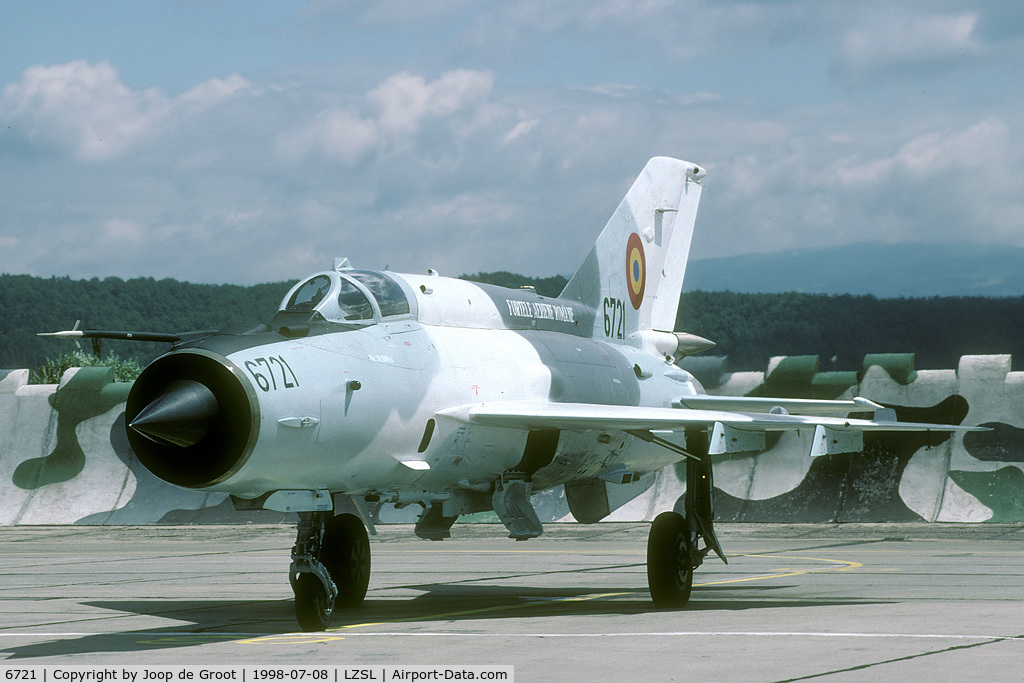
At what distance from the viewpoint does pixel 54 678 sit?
9039mm

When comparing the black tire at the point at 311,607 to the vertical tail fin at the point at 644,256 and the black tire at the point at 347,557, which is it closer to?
the black tire at the point at 347,557

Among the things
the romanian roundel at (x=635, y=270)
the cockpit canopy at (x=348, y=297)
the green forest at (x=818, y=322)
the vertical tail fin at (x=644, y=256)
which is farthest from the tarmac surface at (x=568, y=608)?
the green forest at (x=818, y=322)

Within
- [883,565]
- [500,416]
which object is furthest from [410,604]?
[883,565]

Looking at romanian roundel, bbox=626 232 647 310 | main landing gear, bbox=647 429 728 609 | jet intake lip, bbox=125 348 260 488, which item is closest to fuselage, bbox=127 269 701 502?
jet intake lip, bbox=125 348 260 488

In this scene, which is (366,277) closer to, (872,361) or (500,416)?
(500,416)

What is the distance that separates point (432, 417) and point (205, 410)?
2875 millimetres

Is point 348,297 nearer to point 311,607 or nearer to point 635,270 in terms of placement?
point 311,607

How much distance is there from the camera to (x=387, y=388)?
1213 centimetres

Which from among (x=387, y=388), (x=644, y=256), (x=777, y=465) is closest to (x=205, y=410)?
(x=387, y=388)

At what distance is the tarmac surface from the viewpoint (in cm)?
975

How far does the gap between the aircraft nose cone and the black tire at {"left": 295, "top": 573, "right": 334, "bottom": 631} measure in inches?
76.8

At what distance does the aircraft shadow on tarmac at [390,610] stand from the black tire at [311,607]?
184mm

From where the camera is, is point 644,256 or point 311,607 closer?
point 311,607

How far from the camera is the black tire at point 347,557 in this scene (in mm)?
13984
